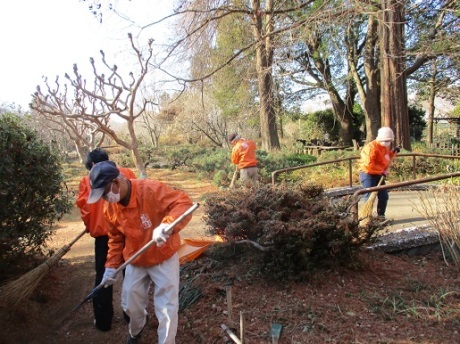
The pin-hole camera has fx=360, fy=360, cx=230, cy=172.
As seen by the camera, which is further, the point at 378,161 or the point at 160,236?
the point at 378,161

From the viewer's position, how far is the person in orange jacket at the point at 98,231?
331 cm

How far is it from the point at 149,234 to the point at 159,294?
46cm

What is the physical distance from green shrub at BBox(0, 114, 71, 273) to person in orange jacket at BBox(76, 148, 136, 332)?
79 cm

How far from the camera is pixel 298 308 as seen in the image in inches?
125

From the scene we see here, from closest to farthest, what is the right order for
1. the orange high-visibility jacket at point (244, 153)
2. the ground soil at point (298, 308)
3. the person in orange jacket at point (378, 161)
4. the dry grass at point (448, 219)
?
the ground soil at point (298, 308) → the dry grass at point (448, 219) → the person in orange jacket at point (378, 161) → the orange high-visibility jacket at point (244, 153)

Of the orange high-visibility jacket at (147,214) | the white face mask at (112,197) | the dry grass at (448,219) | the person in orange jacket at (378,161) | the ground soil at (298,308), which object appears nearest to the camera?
the white face mask at (112,197)

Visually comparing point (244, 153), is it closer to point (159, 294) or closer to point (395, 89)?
point (159, 294)

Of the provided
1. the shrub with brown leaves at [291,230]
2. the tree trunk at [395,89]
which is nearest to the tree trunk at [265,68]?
the tree trunk at [395,89]

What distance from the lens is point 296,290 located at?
137 inches

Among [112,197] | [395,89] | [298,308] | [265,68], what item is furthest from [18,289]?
[395,89]

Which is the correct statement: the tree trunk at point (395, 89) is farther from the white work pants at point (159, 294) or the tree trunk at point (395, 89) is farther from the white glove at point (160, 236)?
the white glove at point (160, 236)

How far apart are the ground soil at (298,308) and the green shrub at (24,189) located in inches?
25.0

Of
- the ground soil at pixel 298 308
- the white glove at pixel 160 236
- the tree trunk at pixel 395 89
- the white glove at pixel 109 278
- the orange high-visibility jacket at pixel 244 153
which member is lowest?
the ground soil at pixel 298 308

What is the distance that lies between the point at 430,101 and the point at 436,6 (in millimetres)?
9525
